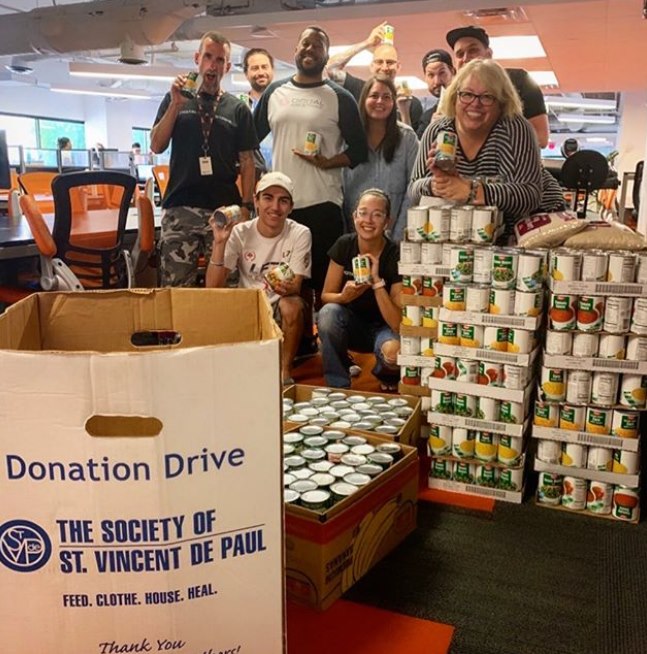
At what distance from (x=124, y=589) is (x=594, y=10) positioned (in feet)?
26.0

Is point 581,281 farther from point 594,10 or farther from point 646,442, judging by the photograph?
point 594,10

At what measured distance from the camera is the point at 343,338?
11.1 feet

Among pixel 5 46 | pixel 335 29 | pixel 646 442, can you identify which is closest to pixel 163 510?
pixel 646 442

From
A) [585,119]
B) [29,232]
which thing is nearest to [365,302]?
[29,232]

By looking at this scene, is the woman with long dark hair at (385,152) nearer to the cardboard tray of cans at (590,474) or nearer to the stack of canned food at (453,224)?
the stack of canned food at (453,224)

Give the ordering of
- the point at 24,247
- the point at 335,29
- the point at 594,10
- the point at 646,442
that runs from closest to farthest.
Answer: the point at 646,442 < the point at 24,247 < the point at 594,10 < the point at 335,29

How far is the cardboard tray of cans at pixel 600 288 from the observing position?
216 cm

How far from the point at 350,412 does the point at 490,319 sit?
0.61 m

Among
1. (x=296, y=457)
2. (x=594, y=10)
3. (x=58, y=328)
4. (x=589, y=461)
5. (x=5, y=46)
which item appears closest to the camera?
(x=58, y=328)

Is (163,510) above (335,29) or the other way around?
the other way around

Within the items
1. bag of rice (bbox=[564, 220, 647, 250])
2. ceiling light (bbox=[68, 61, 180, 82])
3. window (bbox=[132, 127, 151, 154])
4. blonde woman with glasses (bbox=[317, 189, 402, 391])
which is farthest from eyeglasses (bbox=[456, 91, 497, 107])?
window (bbox=[132, 127, 151, 154])

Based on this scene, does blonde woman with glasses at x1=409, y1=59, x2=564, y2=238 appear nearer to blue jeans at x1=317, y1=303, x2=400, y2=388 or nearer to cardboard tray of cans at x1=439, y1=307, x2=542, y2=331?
cardboard tray of cans at x1=439, y1=307, x2=542, y2=331

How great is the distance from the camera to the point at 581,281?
7.23ft

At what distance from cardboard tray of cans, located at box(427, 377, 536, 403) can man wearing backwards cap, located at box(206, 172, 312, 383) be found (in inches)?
41.1
